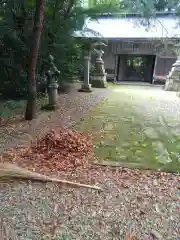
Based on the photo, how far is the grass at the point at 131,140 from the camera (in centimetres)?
252

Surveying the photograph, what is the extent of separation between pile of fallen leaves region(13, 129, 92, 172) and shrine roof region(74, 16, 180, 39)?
585cm

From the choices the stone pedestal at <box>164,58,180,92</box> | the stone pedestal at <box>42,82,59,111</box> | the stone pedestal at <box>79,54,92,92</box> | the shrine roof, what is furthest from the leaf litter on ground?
the stone pedestal at <box>164,58,180,92</box>

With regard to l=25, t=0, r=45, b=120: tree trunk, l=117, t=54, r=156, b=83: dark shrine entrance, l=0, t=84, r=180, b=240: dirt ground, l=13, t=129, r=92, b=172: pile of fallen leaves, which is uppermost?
l=25, t=0, r=45, b=120: tree trunk

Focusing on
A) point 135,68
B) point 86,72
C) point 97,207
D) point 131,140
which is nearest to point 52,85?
point 131,140

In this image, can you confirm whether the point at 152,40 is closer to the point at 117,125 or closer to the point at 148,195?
the point at 117,125

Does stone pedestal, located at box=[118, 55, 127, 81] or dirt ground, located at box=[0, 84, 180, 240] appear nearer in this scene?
dirt ground, located at box=[0, 84, 180, 240]

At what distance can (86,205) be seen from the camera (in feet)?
5.74

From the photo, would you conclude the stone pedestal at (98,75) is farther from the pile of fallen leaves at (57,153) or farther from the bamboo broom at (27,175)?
the bamboo broom at (27,175)

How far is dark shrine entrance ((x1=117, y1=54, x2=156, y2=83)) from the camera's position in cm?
1220

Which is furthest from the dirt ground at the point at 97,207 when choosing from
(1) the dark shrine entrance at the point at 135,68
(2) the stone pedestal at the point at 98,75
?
(1) the dark shrine entrance at the point at 135,68

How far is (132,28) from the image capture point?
11.3 meters

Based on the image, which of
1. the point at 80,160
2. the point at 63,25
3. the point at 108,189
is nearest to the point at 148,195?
the point at 108,189

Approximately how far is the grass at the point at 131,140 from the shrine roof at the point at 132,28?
458cm

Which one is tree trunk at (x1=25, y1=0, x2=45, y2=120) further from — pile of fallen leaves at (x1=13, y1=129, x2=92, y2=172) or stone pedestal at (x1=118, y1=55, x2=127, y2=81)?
stone pedestal at (x1=118, y1=55, x2=127, y2=81)
